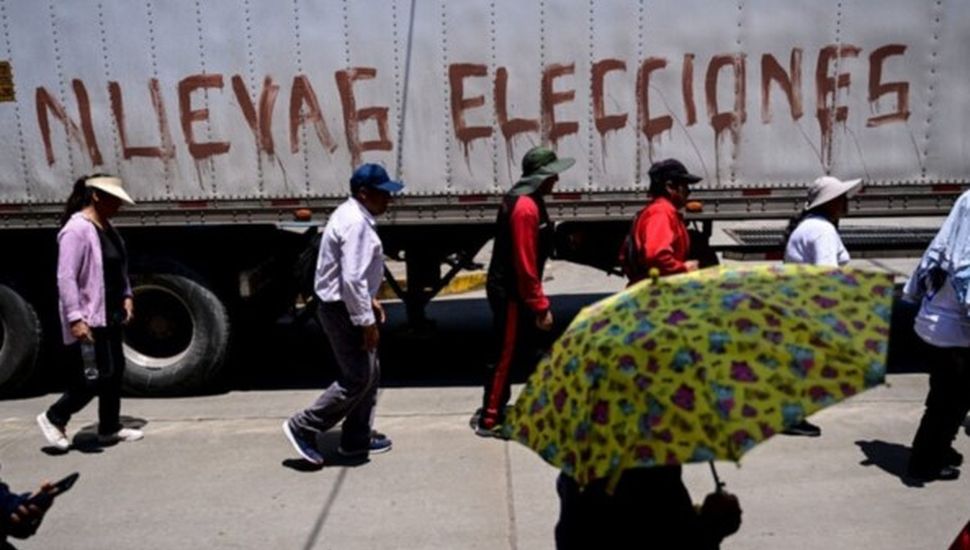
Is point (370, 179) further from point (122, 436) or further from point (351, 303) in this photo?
point (122, 436)

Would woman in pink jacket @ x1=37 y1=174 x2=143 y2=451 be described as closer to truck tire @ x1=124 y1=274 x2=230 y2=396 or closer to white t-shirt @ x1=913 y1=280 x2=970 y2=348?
truck tire @ x1=124 y1=274 x2=230 y2=396

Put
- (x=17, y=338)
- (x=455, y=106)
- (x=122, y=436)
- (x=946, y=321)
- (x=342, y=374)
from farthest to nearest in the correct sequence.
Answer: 1. (x=17, y=338)
2. (x=455, y=106)
3. (x=122, y=436)
4. (x=342, y=374)
5. (x=946, y=321)

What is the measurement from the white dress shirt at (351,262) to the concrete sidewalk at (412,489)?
100 centimetres

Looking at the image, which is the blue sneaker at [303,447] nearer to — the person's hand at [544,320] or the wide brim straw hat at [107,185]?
the person's hand at [544,320]

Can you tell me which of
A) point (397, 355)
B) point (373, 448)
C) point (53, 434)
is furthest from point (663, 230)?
point (397, 355)

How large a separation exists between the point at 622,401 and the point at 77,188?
181 inches

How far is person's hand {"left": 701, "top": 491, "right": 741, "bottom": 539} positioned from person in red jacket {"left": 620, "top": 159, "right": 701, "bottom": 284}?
221 cm

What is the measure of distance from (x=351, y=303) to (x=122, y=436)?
2068mm

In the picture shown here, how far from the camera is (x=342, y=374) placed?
5.42 meters

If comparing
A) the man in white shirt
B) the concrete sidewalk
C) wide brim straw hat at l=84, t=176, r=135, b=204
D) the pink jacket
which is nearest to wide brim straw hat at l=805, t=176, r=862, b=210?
the concrete sidewalk

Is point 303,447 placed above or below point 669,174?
below

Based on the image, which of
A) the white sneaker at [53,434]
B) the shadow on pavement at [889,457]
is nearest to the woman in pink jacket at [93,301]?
the white sneaker at [53,434]

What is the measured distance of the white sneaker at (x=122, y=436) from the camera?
6.08 metres

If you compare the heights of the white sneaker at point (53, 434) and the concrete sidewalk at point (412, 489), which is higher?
the white sneaker at point (53, 434)
